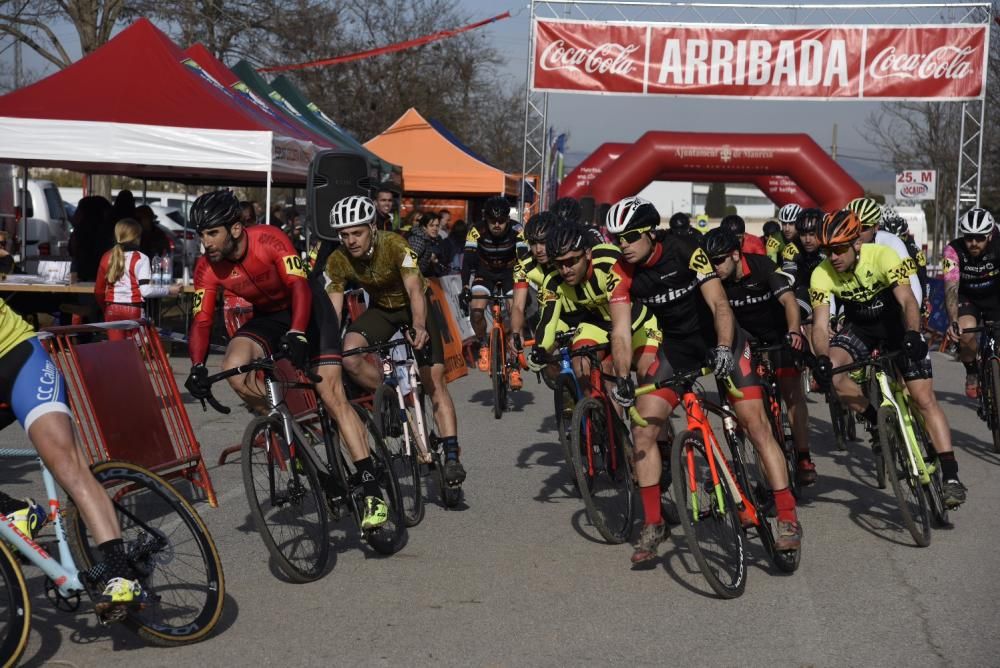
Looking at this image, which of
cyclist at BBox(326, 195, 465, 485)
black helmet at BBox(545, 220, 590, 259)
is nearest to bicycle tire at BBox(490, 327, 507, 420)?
cyclist at BBox(326, 195, 465, 485)

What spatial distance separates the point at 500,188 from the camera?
28.4 metres

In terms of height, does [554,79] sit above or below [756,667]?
above

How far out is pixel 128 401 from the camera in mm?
7730

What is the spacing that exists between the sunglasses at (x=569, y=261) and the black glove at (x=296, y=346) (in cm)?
191

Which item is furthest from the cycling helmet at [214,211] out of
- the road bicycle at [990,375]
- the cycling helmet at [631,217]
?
the road bicycle at [990,375]

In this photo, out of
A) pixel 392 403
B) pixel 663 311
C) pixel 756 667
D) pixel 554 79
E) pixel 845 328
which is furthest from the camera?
pixel 554 79

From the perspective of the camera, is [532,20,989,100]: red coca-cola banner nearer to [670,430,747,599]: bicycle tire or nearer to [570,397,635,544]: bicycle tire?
[570,397,635,544]: bicycle tire

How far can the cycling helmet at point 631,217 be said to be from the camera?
6.49m

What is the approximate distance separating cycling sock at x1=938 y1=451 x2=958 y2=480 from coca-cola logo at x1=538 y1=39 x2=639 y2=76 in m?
17.8

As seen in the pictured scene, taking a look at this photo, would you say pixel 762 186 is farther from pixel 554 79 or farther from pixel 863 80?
pixel 554 79

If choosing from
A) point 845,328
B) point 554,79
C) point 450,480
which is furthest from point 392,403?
point 554,79

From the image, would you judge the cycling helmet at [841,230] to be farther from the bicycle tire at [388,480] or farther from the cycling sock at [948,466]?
the bicycle tire at [388,480]

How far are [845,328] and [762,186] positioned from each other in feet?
74.2

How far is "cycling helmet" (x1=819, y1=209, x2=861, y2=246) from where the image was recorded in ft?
25.4
